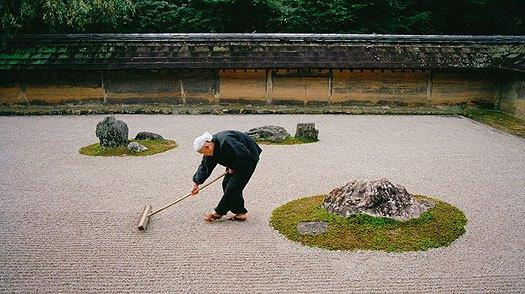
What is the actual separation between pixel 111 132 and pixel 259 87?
7.31 m

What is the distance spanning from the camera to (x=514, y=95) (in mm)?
14734

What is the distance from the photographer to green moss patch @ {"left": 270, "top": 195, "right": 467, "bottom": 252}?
530 centimetres

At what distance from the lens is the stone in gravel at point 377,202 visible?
589 centimetres

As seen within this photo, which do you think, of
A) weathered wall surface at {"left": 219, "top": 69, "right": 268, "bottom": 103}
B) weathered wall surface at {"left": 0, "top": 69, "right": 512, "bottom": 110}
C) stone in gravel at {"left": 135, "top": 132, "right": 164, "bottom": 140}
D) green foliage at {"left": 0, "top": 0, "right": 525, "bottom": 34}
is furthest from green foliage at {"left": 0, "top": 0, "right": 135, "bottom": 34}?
stone in gravel at {"left": 135, "top": 132, "right": 164, "bottom": 140}

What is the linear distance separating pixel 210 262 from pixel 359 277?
175 cm

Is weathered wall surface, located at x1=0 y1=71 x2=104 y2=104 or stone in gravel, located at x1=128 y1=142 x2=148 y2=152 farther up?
weathered wall surface, located at x1=0 y1=71 x2=104 y2=104

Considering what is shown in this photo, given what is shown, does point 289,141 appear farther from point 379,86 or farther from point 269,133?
point 379,86

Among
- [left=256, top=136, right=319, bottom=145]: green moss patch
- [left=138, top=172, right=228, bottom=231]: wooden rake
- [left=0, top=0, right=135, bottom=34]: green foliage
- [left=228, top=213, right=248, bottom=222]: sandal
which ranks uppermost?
[left=0, top=0, right=135, bottom=34]: green foliage

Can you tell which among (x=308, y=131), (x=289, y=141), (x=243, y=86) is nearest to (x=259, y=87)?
(x=243, y=86)

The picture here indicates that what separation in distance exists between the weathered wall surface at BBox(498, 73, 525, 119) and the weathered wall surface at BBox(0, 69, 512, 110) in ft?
0.52

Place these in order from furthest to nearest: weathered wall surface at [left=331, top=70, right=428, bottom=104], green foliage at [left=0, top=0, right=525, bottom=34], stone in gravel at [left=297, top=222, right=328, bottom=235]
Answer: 1. green foliage at [left=0, top=0, right=525, bottom=34]
2. weathered wall surface at [left=331, top=70, right=428, bottom=104]
3. stone in gravel at [left=297, top=222, right=328, bottom=235]

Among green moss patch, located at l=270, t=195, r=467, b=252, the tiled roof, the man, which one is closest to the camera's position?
green moss patch, located at l=270, t=195, r=467, b=252

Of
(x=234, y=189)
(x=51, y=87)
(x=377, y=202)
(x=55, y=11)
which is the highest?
(x=55, y=11)

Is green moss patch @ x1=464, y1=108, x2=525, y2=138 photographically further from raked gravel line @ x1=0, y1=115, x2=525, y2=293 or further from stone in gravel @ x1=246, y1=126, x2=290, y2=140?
stone in gravel @ x1=246, y1=126, x2=290, y2=140
